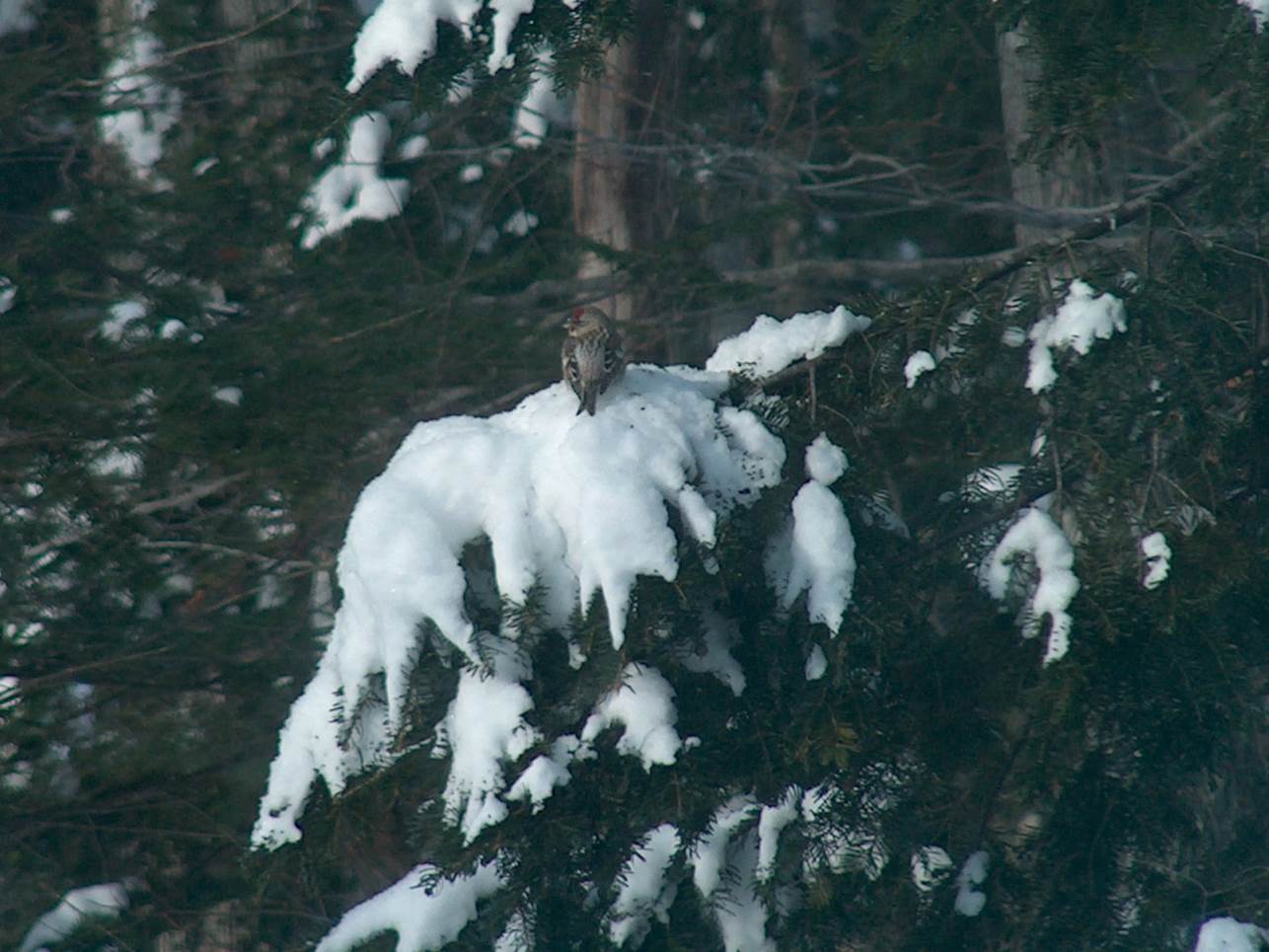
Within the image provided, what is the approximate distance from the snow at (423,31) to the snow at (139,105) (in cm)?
338

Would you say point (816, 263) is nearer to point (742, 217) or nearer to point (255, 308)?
point (742, 217)

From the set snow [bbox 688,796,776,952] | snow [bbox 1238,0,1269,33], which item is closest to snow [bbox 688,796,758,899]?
snow [bbox 688,796,776,952]

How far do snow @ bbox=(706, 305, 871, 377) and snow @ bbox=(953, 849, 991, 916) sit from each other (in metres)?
1.21

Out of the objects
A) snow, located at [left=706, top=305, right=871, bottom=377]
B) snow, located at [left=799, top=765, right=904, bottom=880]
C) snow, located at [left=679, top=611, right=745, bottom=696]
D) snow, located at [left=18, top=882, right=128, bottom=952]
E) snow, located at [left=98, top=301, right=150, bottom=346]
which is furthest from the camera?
snow, located at [left=98, top=301, right=150, bottom=346]

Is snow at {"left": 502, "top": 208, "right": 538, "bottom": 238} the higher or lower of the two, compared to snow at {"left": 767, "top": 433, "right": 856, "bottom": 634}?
lower

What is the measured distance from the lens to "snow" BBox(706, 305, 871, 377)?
3016 mm

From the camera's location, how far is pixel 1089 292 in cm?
278

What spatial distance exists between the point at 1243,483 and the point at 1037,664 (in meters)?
0.60

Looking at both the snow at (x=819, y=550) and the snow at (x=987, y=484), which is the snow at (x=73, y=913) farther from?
the snow at (x=987, y=484)

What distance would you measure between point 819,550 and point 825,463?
0.22 metres

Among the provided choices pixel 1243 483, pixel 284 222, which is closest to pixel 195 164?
pixel 284 222

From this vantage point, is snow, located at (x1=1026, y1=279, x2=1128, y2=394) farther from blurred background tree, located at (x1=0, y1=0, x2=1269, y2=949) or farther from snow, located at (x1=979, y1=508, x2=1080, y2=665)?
snow, located at (x1=979, y1=508, x2=1080, y2=665)

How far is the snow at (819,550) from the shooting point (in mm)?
2564

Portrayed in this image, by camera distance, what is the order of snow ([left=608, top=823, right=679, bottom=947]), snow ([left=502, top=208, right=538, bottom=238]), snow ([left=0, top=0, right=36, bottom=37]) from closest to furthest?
snow ([left=608, top=823, right=679, bottom=947]) → snow ([left=0, top=0, right=36, bottom=37]) → snow ([left=502, top=208, right=538, bottom=238])
